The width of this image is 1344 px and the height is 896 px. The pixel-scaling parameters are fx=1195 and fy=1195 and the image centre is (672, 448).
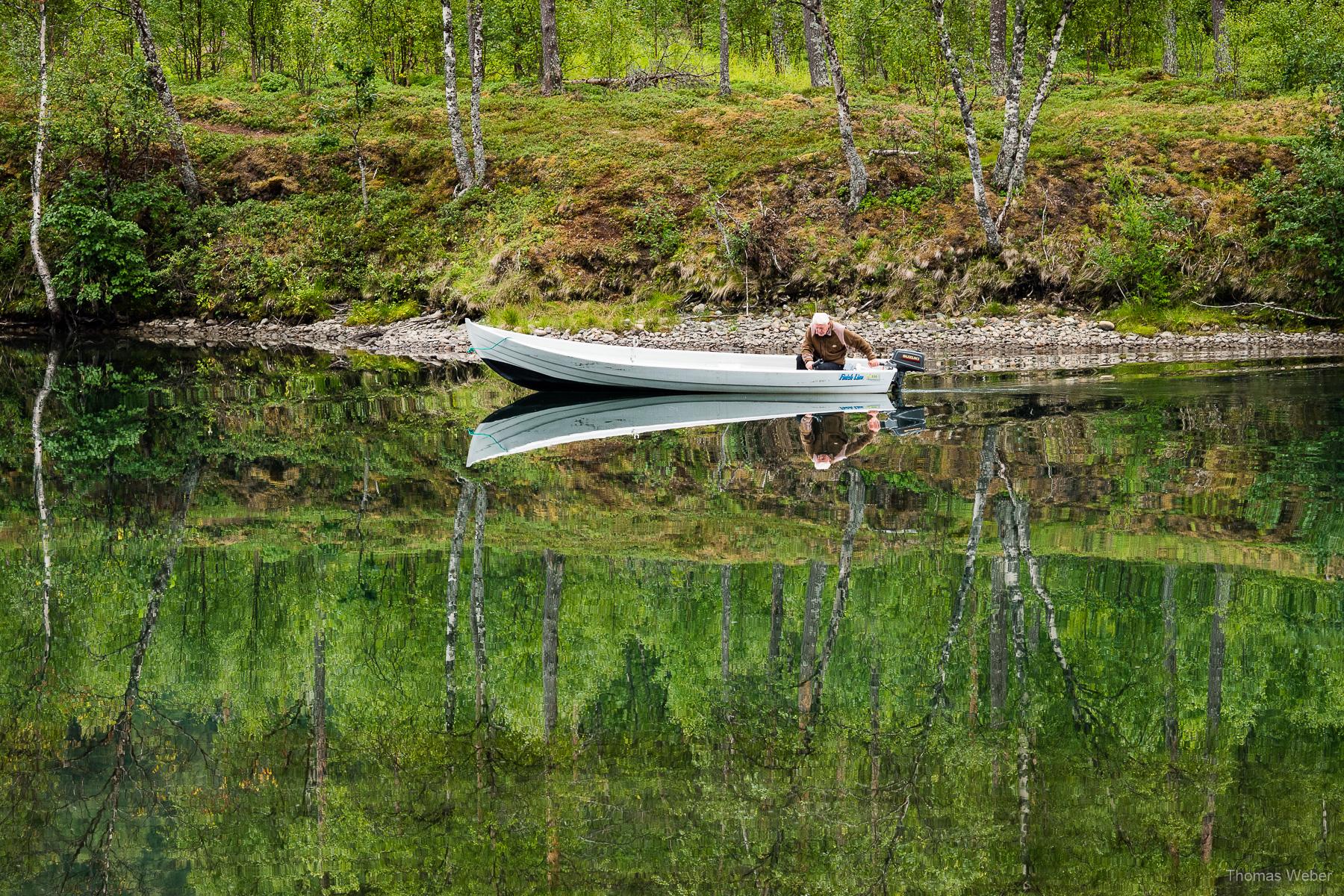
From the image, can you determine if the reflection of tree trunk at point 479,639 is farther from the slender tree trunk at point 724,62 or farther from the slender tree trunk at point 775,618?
the slender tree trunk at point 724,62

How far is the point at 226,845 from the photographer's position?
6.50m

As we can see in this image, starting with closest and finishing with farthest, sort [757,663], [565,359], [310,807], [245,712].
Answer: [310,807], [245,712], [757,663], [565,359]

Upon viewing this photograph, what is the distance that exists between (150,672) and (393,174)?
30.3 meters

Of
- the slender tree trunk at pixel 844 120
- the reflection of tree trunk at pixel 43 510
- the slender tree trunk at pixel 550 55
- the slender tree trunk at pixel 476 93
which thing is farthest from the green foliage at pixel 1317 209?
the reflection of tree trunk at pixel 43 510

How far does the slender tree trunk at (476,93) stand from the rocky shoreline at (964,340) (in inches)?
236

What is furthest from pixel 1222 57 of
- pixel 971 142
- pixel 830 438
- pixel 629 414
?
pixel 830 438

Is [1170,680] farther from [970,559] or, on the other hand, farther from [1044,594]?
[970,559]

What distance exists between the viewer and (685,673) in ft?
28.2

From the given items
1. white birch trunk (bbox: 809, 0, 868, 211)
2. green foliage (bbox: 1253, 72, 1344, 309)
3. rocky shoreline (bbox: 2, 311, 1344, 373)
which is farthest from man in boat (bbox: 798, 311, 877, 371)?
green foliage (bbox: 1253, 72, 1344, 309)

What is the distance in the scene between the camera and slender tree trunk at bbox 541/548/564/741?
8.19 metres

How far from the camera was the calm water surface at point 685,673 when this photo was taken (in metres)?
6.36

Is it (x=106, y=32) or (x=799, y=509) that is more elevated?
(x=106, y=32)

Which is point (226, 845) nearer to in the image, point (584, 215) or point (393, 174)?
point (584, 215)

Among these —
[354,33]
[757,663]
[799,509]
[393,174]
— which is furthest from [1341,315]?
[354,33]
